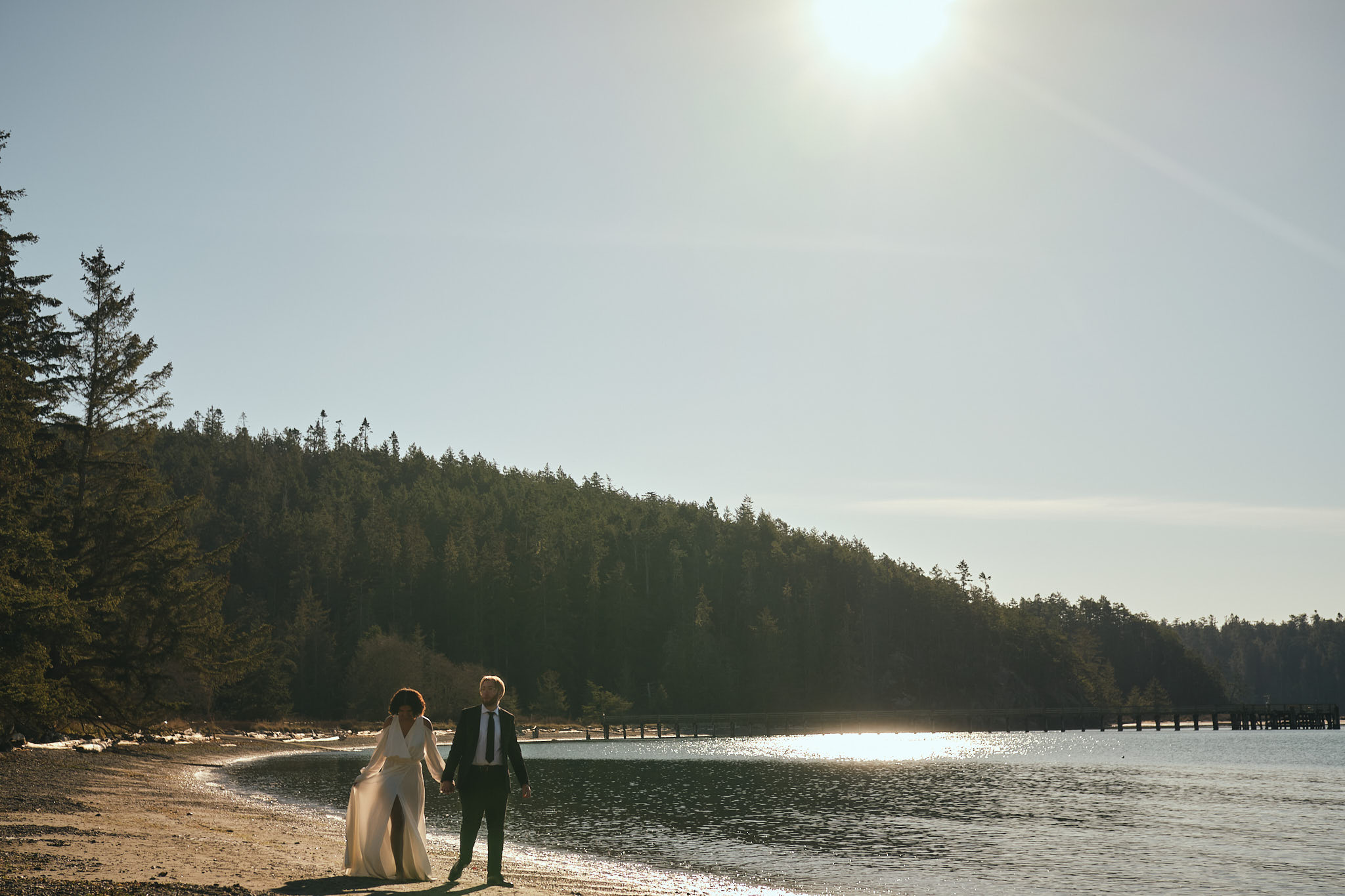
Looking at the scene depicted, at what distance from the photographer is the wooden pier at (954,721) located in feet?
357

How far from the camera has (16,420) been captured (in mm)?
29312

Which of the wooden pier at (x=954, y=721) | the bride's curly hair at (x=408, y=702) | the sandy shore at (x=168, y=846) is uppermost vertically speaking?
the bride's curly hair at (x=408, y=702)

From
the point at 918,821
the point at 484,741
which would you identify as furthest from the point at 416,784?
the point at 918,821

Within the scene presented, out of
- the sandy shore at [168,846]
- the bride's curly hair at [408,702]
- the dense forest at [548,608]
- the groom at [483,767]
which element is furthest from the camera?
the dense forest at [548,608]

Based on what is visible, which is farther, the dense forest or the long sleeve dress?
the dense forest

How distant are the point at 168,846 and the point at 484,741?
6.67 metres

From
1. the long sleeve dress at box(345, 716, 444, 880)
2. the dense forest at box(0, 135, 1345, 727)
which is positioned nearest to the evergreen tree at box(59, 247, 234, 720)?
the dense forest at box(0, 135, 1345, 727)

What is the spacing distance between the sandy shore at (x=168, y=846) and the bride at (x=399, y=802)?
0.22 m

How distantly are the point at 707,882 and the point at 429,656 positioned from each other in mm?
91977

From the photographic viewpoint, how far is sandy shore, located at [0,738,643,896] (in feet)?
36.2

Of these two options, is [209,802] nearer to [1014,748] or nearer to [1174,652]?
[1014,748]

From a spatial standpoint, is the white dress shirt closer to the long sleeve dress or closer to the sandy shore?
the long sleeve dress

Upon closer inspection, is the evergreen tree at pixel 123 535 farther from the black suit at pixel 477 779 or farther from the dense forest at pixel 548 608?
the black suit at pixel 477 779

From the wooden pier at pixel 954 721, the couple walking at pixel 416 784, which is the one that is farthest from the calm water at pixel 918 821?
the wooden pier at pixel 954 721
